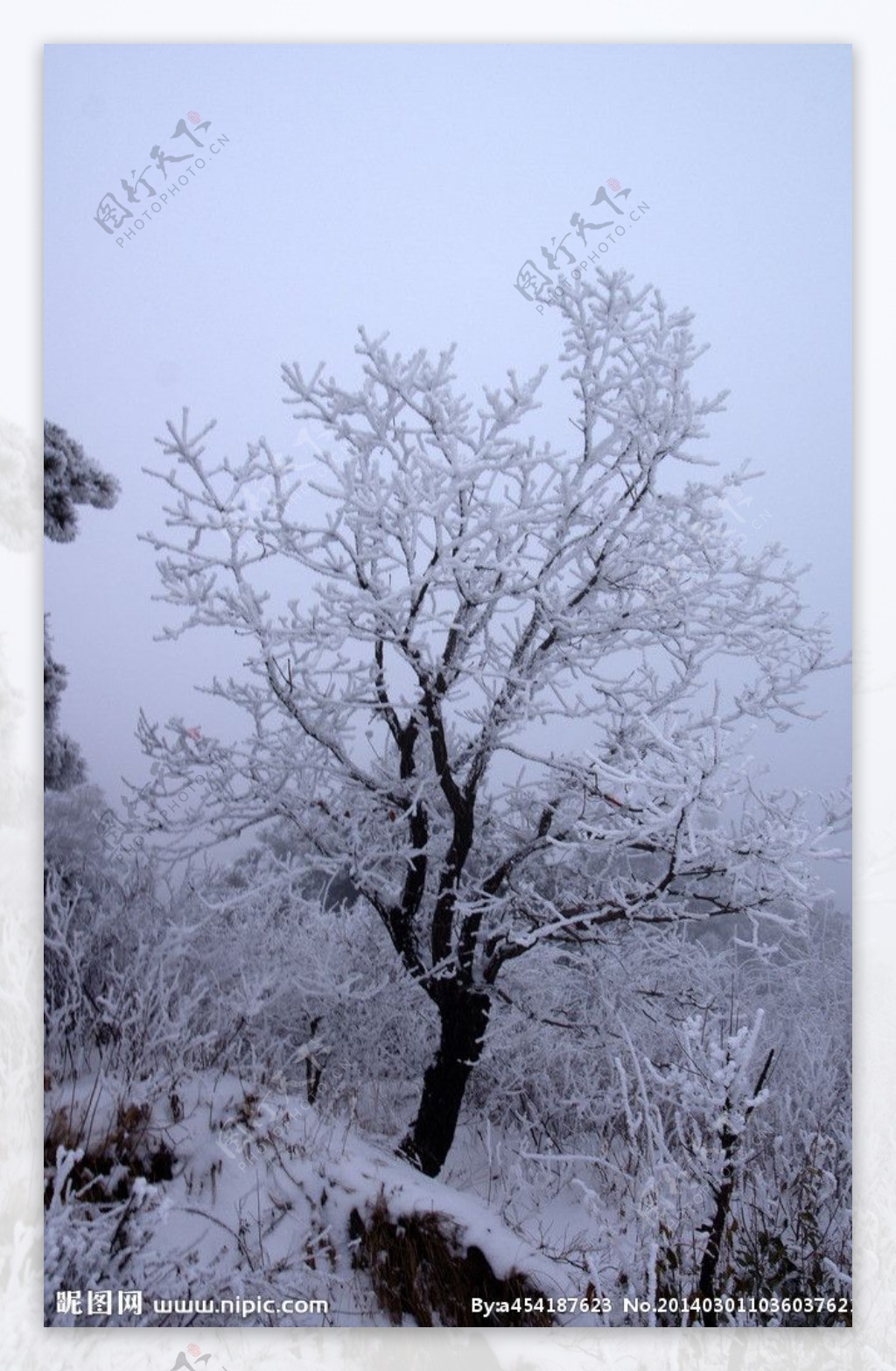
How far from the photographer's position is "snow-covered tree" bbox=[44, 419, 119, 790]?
3.76m

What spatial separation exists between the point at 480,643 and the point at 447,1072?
1.55 m

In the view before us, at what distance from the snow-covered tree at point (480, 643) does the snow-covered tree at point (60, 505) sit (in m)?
0.26

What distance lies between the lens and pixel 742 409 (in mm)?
3883

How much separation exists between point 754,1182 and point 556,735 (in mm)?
1620

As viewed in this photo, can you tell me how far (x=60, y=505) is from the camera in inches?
149

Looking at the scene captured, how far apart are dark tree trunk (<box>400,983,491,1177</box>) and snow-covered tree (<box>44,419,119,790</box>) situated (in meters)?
1.57

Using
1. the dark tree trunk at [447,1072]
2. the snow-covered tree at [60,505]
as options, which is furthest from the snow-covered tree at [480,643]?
the snow-covered tree at [60,505]

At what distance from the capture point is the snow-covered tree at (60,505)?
148 inches

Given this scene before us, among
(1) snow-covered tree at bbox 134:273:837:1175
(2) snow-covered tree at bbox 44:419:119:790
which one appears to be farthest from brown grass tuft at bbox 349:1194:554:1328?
(2) snow-covered tree at bbox 44:419:119:790

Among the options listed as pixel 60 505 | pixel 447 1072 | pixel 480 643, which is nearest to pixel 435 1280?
pixel 447 1072

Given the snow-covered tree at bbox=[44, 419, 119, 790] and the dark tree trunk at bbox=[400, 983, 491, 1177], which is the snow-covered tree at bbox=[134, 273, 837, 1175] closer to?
the dark tree trunk at bbox=[400, 983, 491, 1177]

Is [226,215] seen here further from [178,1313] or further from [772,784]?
[178,1313]
